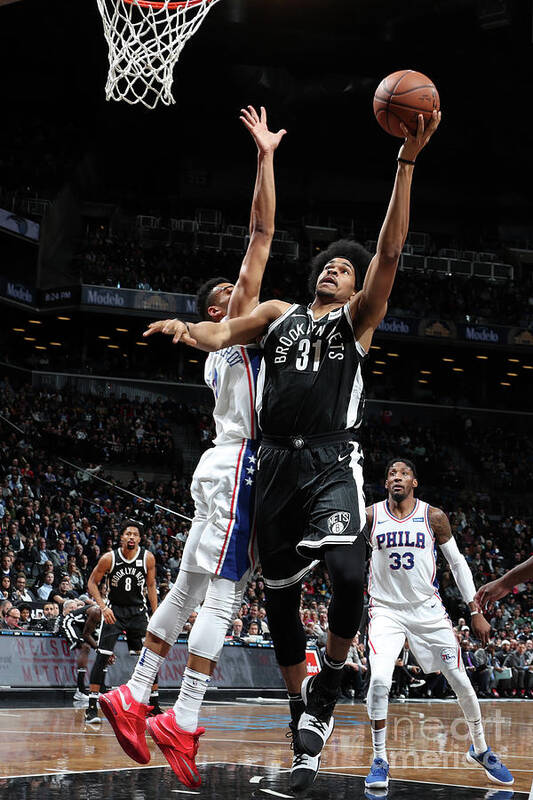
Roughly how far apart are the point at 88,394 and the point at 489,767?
25502 millimetres

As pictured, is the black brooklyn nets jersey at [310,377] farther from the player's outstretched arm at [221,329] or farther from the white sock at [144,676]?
the white sock at [144,676]

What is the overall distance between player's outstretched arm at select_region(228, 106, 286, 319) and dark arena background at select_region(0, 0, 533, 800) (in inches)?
485

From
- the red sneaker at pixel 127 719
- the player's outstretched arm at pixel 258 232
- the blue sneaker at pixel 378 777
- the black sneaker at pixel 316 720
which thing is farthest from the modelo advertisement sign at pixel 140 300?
the black sneaker at pixel 316 720

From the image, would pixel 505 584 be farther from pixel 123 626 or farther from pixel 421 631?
pixel 123 626

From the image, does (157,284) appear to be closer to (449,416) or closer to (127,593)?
(449,416)

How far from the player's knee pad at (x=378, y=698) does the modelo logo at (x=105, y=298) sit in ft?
83.9

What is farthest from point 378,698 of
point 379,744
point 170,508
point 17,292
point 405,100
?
point 17,292

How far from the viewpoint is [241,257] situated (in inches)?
1361

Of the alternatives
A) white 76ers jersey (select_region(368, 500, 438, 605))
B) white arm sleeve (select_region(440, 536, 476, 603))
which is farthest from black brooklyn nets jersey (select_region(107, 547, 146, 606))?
white arm sleeve (select_region(440, 536, 476, 603))

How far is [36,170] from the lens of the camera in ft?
112

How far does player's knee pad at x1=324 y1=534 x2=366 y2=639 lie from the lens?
4723 millimetres

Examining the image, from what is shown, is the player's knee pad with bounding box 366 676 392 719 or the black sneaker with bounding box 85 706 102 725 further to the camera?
the black sneaker with bounding box 85 706 102 725

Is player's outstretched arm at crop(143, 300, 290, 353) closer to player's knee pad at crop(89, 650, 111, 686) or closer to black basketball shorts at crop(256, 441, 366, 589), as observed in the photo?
black basketball shorts at crop(256, 441, 366, 589)

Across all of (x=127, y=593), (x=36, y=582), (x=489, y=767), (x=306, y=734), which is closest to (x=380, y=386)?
(x=36, y=582)
